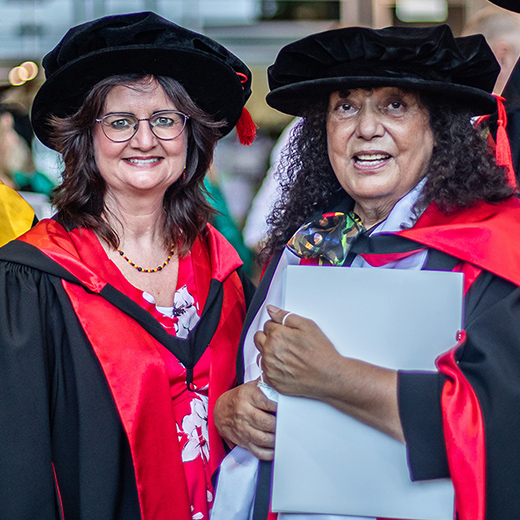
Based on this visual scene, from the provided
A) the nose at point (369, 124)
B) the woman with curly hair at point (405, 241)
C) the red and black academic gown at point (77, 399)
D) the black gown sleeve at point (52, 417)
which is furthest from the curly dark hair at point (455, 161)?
the black gown sleeve at point (52, 417)

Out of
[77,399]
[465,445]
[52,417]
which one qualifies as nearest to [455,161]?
[465,445]

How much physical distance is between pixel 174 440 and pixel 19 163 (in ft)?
9.54

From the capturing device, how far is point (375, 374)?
159 cm

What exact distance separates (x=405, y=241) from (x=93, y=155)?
113cm

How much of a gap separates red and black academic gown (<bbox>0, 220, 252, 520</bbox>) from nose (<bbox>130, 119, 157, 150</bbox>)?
394mm

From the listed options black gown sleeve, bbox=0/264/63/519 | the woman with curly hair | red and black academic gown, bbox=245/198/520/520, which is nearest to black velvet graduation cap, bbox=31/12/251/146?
the woman with curly hair

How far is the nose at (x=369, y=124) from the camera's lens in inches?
72.6

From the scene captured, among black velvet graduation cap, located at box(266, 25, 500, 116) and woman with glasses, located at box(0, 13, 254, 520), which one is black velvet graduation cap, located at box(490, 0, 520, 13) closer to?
black velvet graduation cap, located at box(266, 25, 500, 116)

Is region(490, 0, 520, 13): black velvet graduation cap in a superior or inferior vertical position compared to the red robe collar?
superior

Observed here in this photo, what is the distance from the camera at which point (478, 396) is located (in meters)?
1.52

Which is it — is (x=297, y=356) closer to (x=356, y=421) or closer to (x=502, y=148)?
(x=356, y=421)

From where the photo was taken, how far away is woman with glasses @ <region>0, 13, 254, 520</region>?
77.0 inches

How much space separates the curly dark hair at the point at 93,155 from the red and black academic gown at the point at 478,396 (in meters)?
1.09

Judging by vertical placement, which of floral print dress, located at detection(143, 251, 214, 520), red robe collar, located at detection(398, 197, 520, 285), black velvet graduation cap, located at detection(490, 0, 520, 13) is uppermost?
black velvet graduation cap, located at detection(490, 0, 520, 13)
